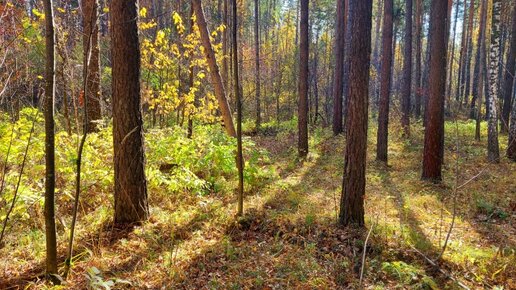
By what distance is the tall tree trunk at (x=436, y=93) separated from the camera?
8.40m

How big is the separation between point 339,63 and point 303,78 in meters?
4.95

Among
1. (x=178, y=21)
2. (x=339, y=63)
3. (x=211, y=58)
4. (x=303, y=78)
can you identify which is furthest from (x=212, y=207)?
(x=339, y=63)

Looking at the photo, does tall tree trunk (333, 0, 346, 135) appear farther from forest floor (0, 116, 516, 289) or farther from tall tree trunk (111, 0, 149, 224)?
tall tree trunk (111, 0, 149, 224)

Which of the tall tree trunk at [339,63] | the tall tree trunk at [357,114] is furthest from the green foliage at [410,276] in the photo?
the tall tree trunk at [339,63]

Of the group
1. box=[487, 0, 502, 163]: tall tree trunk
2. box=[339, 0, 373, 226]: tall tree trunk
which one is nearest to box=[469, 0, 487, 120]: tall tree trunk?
box=[487, 0, 502, 163]: tall tree trunk

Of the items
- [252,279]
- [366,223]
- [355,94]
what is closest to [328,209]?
[366,223]

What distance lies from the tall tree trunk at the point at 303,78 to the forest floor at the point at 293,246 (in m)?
4.22

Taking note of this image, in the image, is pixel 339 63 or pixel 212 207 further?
pixel 339 63

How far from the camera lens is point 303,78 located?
38.0 ft

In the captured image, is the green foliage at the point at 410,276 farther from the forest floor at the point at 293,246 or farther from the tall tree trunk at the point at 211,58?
the tall tree trunk at the point at 211,58

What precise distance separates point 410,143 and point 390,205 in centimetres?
832

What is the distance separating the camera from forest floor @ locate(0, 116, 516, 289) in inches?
155

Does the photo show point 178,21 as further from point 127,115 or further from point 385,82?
point 385,82

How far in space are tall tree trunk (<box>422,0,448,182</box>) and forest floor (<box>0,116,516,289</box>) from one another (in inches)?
38.2
